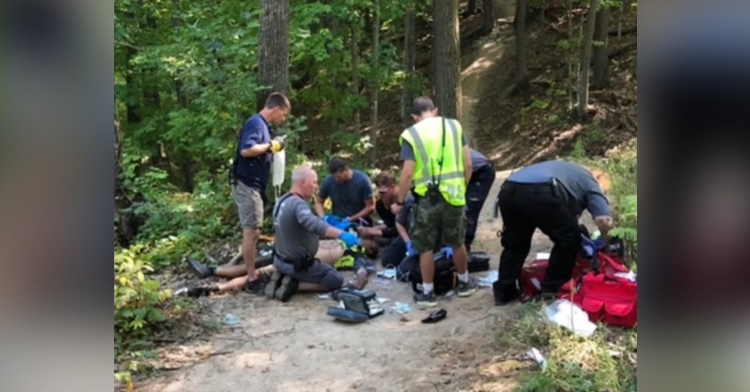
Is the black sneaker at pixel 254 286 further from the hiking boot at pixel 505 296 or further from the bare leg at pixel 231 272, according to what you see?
the hiking boot at pixel 505 296

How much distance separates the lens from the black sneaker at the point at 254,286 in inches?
269

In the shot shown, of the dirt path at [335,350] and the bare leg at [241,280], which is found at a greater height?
the bare leg at [241,280]

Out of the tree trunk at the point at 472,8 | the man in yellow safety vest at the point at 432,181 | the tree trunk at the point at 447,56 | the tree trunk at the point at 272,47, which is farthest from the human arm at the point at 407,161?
the tree trunk at the point at 472,8

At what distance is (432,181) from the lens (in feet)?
19.8

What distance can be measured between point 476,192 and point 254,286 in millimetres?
2575

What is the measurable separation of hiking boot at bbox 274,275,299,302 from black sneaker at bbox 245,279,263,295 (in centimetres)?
29

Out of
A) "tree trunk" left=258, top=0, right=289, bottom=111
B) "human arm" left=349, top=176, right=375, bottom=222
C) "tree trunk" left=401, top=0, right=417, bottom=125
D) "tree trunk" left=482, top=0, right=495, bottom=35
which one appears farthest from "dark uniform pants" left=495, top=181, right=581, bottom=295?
"tree trunk" left=482, top=0, right=495, bottom=35

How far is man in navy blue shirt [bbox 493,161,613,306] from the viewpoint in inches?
210

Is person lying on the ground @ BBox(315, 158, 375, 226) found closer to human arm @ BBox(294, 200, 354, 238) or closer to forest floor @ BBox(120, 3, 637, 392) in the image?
forest floor @ BBox(120, 3, 637, 392)

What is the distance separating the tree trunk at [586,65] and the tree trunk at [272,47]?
7718 millimetres
